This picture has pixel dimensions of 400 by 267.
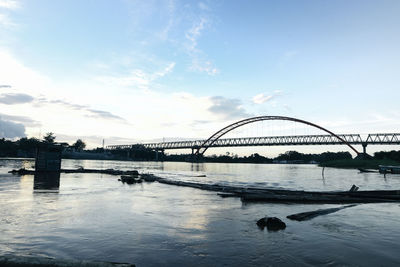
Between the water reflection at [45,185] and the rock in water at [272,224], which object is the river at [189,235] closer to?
the rock in water at [272,224]

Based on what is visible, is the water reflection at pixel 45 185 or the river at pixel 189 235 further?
the water reflection at pixel 45 185

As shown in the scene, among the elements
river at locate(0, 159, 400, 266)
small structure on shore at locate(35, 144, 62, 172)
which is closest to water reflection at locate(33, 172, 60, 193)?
river at locate(0, 159, 400, 266)

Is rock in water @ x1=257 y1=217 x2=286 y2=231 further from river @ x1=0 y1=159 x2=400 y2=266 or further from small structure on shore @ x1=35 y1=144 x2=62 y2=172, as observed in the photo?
small structure on shore @ x1=35 y1=144 x2=62 y2=172

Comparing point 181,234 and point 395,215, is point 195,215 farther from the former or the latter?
point 395,215

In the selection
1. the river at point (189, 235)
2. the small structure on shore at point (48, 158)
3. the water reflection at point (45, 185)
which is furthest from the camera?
the small structure on shore at point (48, 158)

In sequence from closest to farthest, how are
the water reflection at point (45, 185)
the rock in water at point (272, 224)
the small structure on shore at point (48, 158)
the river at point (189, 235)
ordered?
the river at point (189, 235) → the rock in water at point (272, 224) → the water reflection at point (45, 185) → the small structure on shore at point (48, 158)

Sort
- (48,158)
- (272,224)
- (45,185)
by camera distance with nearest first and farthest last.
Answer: (272,224) → (45,185) → (48,158)

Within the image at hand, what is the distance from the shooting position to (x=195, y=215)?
1509 cm

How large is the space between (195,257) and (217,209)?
347 inches

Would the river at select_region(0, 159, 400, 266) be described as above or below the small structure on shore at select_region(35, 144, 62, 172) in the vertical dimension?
below

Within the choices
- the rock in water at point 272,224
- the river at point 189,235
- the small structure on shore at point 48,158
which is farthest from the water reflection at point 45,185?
the rock in water at point 272,224

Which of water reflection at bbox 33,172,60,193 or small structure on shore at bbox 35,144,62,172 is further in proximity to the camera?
small structure on shore at bbox 35,144,62,172

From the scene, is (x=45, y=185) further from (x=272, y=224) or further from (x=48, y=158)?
(x=272, y=224)

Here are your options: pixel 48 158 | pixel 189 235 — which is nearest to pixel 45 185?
pixel 48 158
